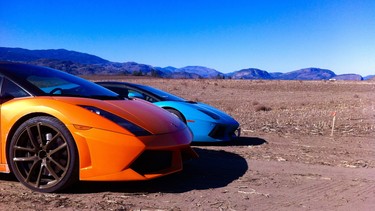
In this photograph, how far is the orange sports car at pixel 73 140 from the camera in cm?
370

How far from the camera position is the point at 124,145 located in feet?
12.2

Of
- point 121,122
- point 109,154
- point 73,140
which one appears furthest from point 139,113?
point 73,140

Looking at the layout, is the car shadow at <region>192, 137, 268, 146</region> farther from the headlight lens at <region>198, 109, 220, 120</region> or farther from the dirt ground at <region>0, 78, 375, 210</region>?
the headlight lens at <region>198, 109, 220, 120</region>

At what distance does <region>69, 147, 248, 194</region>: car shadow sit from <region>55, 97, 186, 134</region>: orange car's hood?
0.61 meters

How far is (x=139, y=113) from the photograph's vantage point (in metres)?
4.25

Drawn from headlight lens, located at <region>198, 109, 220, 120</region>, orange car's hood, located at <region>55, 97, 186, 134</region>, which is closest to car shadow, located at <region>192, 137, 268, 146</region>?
headlight lens, located at <region>198, 109, 220, 120</region>

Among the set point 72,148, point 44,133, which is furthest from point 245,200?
point 44,133

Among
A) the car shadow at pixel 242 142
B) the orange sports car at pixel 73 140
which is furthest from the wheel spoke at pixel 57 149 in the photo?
the car shadow at pixel 242 142

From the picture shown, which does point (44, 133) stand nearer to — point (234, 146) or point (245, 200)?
point (245, 200)

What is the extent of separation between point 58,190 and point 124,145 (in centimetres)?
79

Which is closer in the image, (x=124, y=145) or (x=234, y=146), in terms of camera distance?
(x=124, y=145)

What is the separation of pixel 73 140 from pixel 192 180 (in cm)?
150

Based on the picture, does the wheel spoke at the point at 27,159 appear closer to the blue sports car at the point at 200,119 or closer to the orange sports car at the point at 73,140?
the orange sports car at the point at 73,140

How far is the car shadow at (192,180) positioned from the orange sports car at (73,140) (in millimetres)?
235
